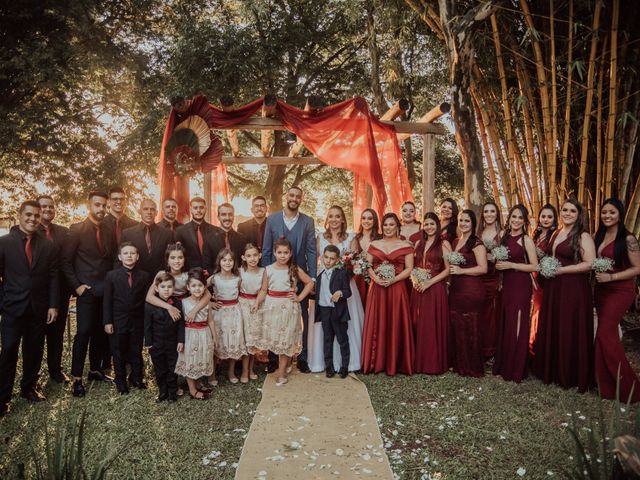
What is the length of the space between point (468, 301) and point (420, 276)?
0.58 meters

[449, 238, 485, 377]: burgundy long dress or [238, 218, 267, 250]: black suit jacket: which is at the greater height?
[238, 218, 267, 250]: black suit jacket

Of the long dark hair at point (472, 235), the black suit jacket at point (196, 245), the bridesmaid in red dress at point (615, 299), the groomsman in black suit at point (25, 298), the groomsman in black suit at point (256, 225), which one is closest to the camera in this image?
the groomsman in black suit at point (25, 298)

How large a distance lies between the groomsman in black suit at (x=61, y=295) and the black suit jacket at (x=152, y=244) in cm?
62

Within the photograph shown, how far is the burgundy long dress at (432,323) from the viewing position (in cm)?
499

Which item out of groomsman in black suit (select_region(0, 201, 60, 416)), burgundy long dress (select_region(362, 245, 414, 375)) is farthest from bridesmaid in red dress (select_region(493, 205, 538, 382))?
groomsman in black suit (select_region(0, 201, 60, 416))

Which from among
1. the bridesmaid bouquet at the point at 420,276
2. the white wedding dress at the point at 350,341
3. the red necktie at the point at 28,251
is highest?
the red necktie at the point at 28,251

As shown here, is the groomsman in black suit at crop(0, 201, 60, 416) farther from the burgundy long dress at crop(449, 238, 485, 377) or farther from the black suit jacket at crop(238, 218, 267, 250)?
the burgundy long dress at crop(449, 238, 485, 377)

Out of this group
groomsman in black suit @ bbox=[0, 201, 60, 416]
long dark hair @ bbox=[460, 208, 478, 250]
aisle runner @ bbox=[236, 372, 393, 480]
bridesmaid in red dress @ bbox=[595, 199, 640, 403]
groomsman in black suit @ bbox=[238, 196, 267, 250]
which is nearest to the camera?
aisle runner @ bbox=[236, 372, 393, 480]

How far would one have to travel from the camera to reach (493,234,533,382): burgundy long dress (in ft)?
15.6

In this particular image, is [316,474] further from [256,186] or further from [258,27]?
[256,186]

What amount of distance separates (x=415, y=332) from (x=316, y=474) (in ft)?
7.78

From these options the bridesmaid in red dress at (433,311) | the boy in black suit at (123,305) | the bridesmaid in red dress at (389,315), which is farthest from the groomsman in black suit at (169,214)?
the bridesmaid in red dress at (433,311)

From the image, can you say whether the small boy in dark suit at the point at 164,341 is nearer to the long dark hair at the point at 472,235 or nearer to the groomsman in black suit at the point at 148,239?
the groomsman in black suit at the point at 148,239

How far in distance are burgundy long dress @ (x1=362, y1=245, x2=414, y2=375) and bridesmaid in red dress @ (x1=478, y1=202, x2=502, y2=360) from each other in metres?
0.87
